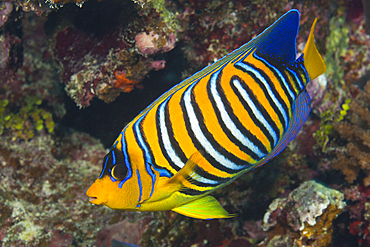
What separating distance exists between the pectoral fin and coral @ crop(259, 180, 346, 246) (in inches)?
69.8

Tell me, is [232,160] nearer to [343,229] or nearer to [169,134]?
[169,134]

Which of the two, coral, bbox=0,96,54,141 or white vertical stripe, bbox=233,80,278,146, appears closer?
white vertical stripe, bbox=233,80,278,146

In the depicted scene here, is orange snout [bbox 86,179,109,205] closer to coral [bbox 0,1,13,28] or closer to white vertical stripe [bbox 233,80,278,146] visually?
white vertical stripe [bbox 233,80,278,146]

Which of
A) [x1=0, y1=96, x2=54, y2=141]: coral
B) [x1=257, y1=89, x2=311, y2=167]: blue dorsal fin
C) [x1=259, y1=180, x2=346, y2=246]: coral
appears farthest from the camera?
[x1=0, y1=96, x2=54, y2=141]: coral

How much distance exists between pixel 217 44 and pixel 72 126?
2878 mm

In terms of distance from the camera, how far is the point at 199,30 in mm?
3826

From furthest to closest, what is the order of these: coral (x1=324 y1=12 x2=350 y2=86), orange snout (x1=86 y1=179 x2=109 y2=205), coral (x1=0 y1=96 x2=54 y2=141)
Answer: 1. coral (x1=324 y1=12 x2=350 y2=86)
2. coral (x1=0 y1=96 x2=54 y2=141)
3. orange snout (x1=86 y1=179 x2=109 y2=205)

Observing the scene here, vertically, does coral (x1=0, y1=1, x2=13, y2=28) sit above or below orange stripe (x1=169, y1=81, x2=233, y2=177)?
above

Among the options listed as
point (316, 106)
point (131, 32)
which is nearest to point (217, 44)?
point (131, 32)

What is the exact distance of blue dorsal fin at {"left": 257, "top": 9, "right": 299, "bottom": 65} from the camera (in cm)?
162

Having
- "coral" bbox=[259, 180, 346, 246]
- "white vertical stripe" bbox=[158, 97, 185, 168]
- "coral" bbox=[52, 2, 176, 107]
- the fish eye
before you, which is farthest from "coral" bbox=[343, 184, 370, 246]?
the fish eye

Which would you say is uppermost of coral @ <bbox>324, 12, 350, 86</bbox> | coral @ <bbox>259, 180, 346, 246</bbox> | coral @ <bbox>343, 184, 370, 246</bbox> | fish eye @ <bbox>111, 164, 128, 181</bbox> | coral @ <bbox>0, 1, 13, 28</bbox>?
coral @ <bbox>0, 1, 13, 28</bbox>

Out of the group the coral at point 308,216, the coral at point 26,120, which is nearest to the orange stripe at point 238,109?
the coral at point 308,216

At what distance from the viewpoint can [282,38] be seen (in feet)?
5.48
